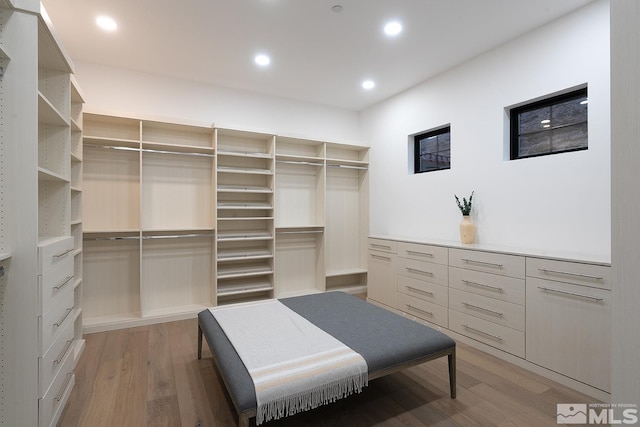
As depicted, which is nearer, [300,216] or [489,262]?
[489,262]

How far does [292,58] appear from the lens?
133 inches

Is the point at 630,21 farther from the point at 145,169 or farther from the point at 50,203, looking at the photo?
the point at 145,169

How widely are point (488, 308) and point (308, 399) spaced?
186cm

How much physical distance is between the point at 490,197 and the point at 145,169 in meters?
3.78

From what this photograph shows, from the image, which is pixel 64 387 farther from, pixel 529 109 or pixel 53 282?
pixel 529 109

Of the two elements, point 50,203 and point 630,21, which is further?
point 50,203

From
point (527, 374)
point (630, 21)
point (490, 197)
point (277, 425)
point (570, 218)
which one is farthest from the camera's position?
point (490, 197)

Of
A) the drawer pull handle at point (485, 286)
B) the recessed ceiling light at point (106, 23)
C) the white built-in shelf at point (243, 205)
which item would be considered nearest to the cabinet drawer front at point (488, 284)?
the drawer pull handle at point (485, 286)

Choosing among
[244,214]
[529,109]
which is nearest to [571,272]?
[529,109]

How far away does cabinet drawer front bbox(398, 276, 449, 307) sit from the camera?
10.2ft

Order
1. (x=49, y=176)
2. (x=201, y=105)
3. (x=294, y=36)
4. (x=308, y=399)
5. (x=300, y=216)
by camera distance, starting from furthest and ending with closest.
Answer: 1. (x=300, y=216)
2. (x=201, y=105)
3. (x=294, y=36)
4. (x=49, y=176)
5. (x=308, y=399)

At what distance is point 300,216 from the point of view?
456 cm

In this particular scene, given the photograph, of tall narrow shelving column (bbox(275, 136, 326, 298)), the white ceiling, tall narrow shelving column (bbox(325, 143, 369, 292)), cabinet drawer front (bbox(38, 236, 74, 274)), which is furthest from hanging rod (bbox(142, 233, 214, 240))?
the white ceiling

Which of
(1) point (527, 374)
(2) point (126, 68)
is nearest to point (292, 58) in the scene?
(2) point (126, 68)
